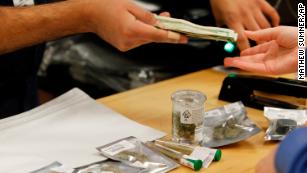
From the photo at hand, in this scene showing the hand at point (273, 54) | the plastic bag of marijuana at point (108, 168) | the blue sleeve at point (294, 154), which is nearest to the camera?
the blue sleeve at point (294, 154)

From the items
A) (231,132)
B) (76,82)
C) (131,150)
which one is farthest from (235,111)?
(76,82)

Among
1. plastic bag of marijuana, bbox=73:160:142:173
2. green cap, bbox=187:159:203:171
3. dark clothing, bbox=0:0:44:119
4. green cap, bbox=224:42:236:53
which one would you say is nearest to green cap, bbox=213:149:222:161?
green cap, bbox=187:159:203:171

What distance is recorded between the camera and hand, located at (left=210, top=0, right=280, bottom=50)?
138 cm

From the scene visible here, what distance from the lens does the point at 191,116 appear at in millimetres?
971

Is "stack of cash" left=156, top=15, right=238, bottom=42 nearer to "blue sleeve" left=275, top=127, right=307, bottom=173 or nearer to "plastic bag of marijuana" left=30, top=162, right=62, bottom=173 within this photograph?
"plastic bag of marijuana" left=30, top=162, right=62, bottom=173

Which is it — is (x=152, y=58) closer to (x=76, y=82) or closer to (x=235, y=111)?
(x=76, y=82)

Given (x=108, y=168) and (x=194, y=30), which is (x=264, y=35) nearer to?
(x=194, y=30)

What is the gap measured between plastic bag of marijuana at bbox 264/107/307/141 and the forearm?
0.46 m

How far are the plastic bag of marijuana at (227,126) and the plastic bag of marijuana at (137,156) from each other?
0.11 metres

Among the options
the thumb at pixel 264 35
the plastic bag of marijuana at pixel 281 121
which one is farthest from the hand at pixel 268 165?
the thumb at pixel 264 35

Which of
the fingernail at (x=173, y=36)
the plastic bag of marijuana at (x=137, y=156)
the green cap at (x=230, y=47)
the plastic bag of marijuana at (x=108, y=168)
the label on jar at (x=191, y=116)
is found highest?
the fingernail at (x=173, y=36)

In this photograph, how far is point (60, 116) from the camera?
1115mm

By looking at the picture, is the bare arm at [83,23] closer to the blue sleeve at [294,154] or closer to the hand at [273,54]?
the hand at [273,54]

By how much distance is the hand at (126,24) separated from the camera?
1036 mm
